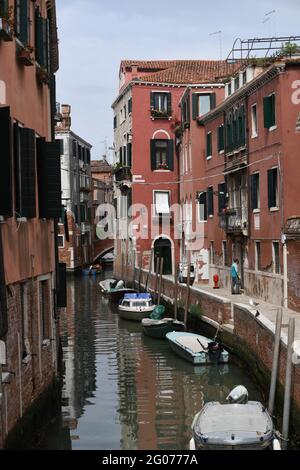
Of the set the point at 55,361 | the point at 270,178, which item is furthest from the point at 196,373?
the point at 270,178

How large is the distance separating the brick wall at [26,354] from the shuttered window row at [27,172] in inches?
40.2

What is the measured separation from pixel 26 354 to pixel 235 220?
534 inches

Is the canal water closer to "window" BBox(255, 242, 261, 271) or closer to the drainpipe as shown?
the drainpipe

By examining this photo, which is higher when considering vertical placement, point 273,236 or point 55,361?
point 273,236

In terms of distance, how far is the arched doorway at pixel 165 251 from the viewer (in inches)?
1350

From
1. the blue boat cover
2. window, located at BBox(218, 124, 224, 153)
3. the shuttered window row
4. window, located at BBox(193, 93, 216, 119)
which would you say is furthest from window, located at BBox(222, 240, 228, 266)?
the shuttered window row

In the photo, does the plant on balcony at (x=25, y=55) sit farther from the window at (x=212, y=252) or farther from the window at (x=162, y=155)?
the window at (x=162, y=155)

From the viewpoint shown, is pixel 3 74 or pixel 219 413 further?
pixel 219 413

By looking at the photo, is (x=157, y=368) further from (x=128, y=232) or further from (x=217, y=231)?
(x=128, y=232)

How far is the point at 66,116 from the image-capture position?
4662cm

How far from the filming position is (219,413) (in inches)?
380

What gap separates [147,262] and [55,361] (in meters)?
21.9

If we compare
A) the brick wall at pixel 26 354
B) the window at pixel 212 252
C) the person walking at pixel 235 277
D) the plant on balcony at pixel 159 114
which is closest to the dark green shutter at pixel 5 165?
the brick wall at pixel 26 354

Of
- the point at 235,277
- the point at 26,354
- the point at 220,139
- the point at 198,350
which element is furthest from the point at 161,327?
the point at 26,354
